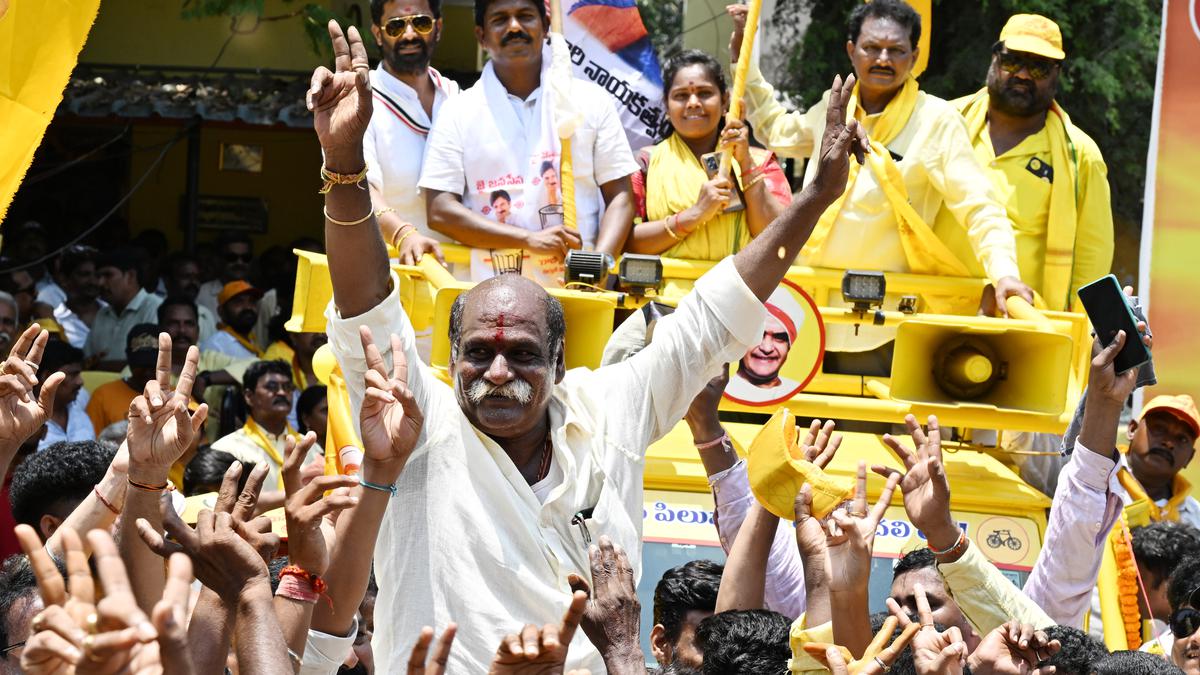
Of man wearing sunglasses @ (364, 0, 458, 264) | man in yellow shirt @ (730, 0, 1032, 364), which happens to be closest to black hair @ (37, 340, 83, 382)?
man wearing sunglasses @ (364, 0, 458, 264)

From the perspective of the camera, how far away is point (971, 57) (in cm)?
1215

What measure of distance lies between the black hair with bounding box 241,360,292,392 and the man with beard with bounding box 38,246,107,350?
102 inches

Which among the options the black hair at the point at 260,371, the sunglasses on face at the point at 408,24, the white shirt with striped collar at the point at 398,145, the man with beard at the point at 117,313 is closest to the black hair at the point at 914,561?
the white shirt with striped collar at the point at 398,145

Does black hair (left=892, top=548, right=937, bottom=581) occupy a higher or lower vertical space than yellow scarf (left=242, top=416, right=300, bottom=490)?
higher

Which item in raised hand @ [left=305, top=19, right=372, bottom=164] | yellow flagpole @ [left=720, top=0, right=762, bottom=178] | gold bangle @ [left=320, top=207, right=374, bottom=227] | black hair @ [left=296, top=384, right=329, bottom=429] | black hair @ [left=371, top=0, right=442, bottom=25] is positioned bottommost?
black hair @ [left=296, top=384, right=329, bottom=429]

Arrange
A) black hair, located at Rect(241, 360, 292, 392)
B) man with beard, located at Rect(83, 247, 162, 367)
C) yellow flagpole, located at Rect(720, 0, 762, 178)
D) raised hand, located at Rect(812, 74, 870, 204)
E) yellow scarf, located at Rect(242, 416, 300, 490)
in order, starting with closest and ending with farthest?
raised hand, located at Rect(812, 74, 870, 204) < yellow flagpole, located at Rect(720, 0, 762, 178) < yellow scarf, located at Rect(242, 416, 300, 490) < black hair, located at Rect(241, 360, 292, 392) < man with beard, located at Rect(83, 247, 162, 367)

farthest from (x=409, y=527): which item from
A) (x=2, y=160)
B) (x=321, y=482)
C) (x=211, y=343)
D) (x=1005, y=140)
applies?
(x=211, y=343)

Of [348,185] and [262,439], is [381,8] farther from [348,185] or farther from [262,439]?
[348,185]

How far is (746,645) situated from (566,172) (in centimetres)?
243

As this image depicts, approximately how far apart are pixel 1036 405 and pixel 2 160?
9.53 feet

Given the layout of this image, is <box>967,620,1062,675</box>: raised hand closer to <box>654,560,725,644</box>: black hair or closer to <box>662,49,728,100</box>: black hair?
<box>654,560,725,644</box>: black hair

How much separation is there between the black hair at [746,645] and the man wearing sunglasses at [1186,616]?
3.76 feet

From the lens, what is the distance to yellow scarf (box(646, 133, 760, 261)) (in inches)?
232

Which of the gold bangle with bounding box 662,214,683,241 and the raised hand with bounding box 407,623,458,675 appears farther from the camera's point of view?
the gold bangle with bounding box 662,214,683,241
